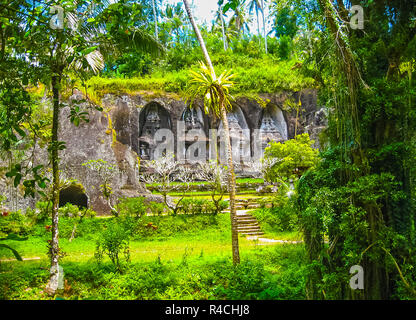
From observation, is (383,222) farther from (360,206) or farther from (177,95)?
(177,95)

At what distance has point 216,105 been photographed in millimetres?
8453

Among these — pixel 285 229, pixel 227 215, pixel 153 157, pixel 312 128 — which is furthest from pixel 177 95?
pixel 285 229

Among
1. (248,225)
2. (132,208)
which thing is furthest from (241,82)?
(132,208)

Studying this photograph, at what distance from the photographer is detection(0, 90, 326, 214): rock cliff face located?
14.6m

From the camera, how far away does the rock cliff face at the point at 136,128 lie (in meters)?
14.6

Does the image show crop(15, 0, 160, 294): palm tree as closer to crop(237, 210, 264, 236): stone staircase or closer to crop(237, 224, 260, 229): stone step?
crop(237, 210, 264, 236): stone staircase

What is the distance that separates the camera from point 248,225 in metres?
13.6

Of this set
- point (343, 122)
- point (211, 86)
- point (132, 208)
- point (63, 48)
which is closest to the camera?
point (63, 48)

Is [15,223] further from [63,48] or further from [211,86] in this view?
[63,48]

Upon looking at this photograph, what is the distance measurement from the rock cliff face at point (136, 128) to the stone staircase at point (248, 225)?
4418mm

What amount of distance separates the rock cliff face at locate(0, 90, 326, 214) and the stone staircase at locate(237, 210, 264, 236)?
4418mm

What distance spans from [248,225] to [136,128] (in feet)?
34.2

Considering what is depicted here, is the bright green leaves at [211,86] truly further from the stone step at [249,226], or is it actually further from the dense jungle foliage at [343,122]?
the stone step at [249,226]

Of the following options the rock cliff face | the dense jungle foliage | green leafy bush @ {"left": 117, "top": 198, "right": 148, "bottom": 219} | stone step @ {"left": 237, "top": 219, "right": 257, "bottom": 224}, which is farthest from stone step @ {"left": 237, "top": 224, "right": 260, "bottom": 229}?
the dense jungle foliage
